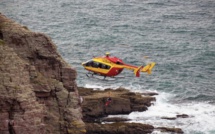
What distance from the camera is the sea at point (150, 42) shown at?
236 ft

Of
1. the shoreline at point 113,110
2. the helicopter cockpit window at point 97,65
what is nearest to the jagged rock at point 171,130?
the shoreline at point 113,110

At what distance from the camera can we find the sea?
2827 inches

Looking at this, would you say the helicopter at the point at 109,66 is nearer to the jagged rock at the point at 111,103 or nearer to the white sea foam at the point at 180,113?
the jagged rock at the point at 111,103

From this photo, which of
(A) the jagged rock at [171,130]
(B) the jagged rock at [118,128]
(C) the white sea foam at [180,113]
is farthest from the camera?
(C) the white sea foam at [180,113]

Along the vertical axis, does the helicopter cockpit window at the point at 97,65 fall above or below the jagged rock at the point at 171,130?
above

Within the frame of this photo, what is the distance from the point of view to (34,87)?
29.5 m

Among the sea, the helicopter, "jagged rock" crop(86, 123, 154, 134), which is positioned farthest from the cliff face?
the sea

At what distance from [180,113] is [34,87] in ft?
134

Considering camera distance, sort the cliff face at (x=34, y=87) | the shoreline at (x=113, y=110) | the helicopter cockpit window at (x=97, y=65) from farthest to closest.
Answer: the shoreline at (x=113, y=110), the helicopter cockpit window at (x=97, y=65), the cliff face at (x=34, y=87)

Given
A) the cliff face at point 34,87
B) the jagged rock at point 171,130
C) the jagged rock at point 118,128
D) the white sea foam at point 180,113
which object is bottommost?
the white sea foam at point 180,113

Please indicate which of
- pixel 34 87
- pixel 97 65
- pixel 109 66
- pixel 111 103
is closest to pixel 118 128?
pixel 111 103

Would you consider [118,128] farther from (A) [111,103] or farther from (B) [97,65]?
(B) [97,65]

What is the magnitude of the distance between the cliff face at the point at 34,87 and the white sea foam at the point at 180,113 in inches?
1289

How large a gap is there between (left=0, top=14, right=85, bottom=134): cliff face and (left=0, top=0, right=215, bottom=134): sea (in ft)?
87.2
